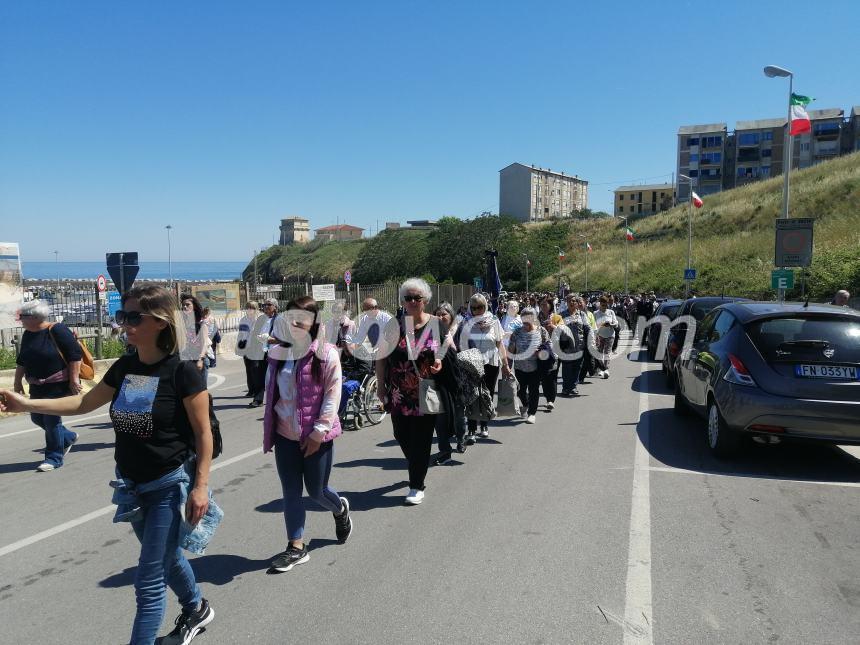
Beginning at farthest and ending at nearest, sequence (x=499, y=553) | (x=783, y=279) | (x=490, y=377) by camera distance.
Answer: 1. (x=783, y=279)
2. (x=490, y=377)
3. (x=499, y=553)

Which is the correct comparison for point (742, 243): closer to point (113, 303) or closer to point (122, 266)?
point (113, 303)

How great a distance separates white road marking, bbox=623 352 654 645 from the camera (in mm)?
3363

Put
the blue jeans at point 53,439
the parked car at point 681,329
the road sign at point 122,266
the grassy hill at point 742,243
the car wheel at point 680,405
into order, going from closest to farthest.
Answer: the blue jeans at point 53,439 → the car wheel at point 680,405 → the parked car at point 681,329 → the road sign at point 122,266 → the grassy hill at point 742,243

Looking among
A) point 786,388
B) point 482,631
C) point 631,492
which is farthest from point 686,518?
point 482,631

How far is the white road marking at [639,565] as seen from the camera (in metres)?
3.36

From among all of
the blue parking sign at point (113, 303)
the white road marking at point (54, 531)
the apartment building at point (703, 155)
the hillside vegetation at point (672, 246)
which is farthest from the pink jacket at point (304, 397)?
the apartment building at point (703, 155)

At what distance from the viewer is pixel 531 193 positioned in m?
126

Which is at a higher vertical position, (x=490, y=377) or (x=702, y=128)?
(x=702, y=128)

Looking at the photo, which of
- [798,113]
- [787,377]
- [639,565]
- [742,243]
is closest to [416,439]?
[639,565]

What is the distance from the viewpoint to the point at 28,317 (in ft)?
20.9

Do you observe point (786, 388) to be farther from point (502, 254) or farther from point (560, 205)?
point (560, 205)

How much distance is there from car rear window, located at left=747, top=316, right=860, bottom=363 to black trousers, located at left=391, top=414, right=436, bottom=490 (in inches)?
136

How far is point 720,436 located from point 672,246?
209 ft

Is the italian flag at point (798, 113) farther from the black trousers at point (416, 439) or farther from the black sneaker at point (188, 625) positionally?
the black sneaker at point (188, 625)
